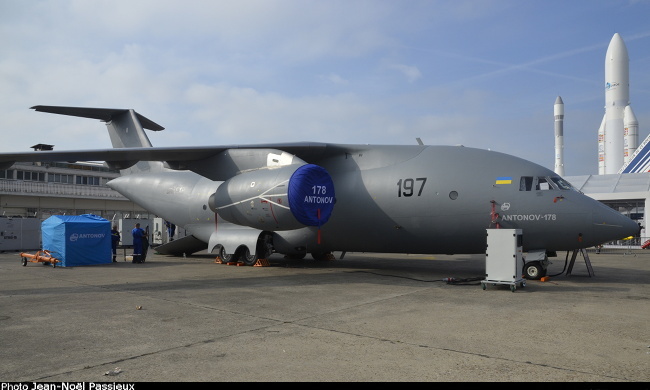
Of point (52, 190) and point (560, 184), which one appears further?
point (52, 190)

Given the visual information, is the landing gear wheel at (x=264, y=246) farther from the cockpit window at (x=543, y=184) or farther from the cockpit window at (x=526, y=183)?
the cockpit window at (x=543, y=184)

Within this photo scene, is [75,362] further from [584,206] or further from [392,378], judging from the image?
[584,206]

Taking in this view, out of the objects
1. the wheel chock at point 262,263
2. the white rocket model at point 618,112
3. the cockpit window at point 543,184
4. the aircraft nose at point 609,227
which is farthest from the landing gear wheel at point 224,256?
the white rocket model at point 618,112

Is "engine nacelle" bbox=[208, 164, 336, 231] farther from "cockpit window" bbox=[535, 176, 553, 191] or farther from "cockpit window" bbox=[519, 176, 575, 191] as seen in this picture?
"cockpit window" bbox=[535, 176, 553, 191]

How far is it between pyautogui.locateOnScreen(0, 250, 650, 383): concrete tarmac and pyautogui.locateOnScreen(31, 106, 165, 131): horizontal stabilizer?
6628 millimetres

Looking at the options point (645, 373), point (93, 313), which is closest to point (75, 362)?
point (93, 313)

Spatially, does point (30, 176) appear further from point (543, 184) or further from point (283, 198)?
point (543, 184)

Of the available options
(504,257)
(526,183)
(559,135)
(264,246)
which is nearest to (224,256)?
(264,246)

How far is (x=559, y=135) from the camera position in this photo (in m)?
77.2

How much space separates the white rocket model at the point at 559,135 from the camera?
251 ft

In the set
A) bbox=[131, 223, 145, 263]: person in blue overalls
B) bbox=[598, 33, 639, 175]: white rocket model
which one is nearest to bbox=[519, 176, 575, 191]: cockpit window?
bbox=[131, 223, 145, 263]: person in blue overalls

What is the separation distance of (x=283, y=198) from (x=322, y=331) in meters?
5.63

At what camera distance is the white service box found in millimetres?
10180

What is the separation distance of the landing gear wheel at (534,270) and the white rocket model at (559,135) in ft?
236
